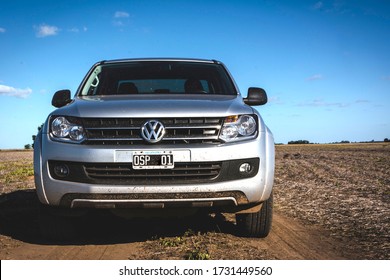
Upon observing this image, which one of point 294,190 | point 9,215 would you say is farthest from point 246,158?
point 294,190

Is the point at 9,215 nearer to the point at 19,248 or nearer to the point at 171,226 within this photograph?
the point at 19,248

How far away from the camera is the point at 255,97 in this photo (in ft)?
15.6

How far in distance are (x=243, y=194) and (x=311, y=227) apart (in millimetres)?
1796

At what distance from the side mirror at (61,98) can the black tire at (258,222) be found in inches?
89.5

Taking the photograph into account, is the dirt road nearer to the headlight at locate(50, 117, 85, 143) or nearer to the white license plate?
the white license plate

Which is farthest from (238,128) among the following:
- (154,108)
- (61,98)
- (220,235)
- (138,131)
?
Result: (61,98)

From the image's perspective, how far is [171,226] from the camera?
202 inches

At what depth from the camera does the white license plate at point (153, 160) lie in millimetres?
3590

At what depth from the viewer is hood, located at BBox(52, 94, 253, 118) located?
12.3 ft

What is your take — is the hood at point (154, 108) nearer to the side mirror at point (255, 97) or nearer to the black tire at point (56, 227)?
the side mirror at point (255, 97)

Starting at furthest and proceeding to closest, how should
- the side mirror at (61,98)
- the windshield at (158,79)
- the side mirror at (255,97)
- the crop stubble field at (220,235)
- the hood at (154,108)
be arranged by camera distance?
the windshield at (158,79), the side mirror at (255,97), the side mirror at (61,98), the crop stubble field at (220,235), the hood at (154,108)

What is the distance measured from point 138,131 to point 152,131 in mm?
143

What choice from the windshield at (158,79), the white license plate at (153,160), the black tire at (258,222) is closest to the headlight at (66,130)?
the white license plate at (153,160)

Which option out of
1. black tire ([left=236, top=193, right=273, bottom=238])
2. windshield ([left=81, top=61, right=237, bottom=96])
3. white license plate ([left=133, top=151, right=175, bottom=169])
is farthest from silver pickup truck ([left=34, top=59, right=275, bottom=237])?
windshield ([left=81, top=61, right=237, bottom=96])
